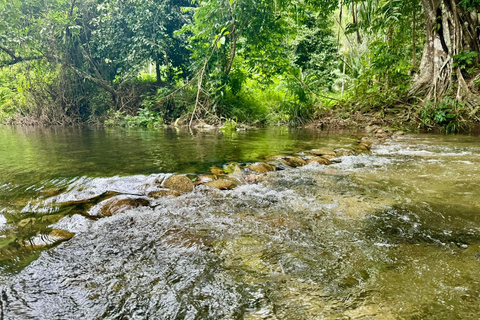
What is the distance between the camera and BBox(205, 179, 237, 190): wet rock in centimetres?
235

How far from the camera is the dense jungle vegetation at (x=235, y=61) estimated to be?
21.1 feet

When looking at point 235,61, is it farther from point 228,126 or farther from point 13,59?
point 13,59

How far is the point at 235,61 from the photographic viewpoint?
29.9ft

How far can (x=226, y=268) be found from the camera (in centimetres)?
117

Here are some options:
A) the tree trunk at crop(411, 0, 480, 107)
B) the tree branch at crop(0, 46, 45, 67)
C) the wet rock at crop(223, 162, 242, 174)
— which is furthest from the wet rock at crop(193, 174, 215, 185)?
the tree branch at crop(0, 46, 45, 67)

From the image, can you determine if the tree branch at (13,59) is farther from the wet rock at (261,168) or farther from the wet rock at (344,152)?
the wet rock at (344,152)

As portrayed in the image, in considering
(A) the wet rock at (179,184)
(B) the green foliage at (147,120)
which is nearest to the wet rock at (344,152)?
(A) the wet rock at (179,184)

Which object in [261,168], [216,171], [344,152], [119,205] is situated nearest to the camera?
[119,205]

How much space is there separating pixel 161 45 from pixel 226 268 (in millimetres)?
10968

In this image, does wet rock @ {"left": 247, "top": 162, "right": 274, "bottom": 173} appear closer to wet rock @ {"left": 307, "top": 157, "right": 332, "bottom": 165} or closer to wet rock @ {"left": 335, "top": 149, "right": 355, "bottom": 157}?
wet rock @ {"left": 307, "top": 157, "right": 332, "bottom": 165}

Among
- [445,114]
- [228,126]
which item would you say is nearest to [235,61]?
[228,126]

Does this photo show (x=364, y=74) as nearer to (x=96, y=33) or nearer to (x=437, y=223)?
(x=437, y=223)

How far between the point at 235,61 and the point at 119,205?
8051 millimetres

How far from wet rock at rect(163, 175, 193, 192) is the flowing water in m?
0.09
